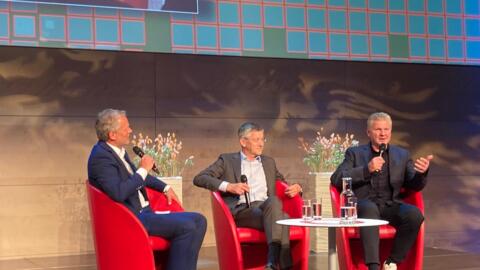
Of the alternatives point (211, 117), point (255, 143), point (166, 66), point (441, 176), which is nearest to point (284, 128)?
point (211, 117)

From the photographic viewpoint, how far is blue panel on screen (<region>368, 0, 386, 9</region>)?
754cm

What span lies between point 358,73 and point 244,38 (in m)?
1.24

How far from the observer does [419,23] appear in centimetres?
773

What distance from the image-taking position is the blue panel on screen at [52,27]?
6.27m

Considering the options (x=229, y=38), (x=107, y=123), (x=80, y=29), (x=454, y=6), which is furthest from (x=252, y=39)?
(x=107, y=123)

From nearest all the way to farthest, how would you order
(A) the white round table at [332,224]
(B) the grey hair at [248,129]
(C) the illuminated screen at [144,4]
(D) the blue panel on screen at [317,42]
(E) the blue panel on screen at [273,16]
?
1. (A) the white round table at [332,224]
2. (B) the grey hair at [248,129]
3. (C) the illuminated screen at [144,4]
4. (E) the blue panel on screen at [273,16]
5. (D) the blue panel on screen at [317,42]

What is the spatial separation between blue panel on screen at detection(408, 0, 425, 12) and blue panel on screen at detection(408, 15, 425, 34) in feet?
0.26

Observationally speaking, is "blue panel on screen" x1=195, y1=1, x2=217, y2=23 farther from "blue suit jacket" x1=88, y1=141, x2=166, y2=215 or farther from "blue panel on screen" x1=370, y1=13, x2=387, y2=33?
"blue suit jacket" x1=88, y1=141, x2=166, y2=215

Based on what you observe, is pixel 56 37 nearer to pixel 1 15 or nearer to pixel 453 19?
pixel 1 15

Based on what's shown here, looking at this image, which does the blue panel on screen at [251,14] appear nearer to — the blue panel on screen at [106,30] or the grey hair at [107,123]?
the blue panel on screen at [106,30]

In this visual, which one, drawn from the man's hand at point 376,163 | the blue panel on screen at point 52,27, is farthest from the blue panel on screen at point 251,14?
the man's hand at point 376,163

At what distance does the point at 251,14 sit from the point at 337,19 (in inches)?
35.9

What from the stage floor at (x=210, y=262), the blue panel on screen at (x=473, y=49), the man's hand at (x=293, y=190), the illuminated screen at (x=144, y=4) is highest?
the illuminated screen at (x=144, y=4)

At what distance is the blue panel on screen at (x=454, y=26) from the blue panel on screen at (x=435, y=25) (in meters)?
0.10
